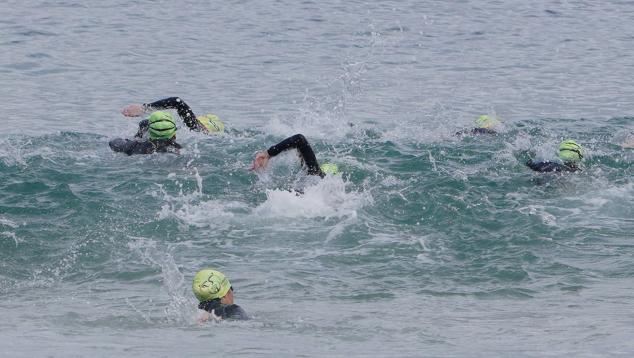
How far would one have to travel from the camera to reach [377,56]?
96.2 feet

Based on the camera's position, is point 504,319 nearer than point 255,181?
Yes

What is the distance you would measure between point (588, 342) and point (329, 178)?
6.10 m

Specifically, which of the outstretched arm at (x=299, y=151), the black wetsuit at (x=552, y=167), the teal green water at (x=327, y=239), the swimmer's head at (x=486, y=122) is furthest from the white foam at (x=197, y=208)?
the swimmer's head at (x=486, y=122)

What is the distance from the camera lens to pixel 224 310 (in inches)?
446

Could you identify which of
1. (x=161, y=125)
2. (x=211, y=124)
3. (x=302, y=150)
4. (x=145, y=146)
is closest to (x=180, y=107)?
(x=161, y=125)

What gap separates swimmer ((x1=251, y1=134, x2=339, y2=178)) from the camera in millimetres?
14805

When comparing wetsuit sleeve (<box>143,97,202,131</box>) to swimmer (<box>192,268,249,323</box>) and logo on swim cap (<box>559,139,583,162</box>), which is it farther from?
swimmer (<box>192,268,249,323</box>)

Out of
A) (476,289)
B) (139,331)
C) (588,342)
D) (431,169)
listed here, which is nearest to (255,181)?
(431,169)

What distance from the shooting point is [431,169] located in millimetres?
17375

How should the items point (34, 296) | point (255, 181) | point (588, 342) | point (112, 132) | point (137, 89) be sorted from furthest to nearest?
point (137, 89) < point (112, 132) < point (255, 181) < point (34, 296) < point (588, 342)

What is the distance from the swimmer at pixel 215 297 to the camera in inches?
444

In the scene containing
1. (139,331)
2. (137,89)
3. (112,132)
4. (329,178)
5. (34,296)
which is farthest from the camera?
(137,89)

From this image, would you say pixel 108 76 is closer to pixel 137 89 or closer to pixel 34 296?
pixel 137 89

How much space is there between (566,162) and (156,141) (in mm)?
6620
